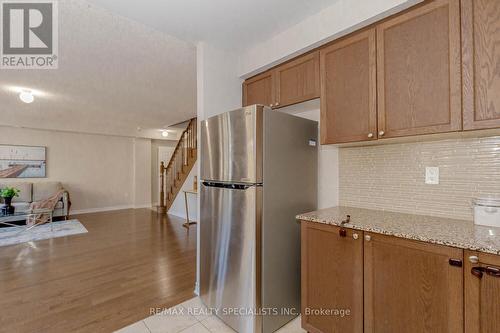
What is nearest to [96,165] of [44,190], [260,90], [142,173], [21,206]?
[142,173]

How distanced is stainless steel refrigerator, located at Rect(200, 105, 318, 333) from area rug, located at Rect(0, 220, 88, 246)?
394 centimetres

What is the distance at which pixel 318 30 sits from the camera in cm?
185

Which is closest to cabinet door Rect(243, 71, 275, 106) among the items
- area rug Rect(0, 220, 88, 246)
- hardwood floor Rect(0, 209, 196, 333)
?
hardwood floor Rect(0, 209, 196, 333)

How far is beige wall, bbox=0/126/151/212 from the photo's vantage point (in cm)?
607

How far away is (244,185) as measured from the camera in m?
1.71

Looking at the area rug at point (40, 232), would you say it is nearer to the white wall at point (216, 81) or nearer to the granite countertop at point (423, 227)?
the white wall at point (216, 81)

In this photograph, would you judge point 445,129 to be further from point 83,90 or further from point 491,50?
point 83,90

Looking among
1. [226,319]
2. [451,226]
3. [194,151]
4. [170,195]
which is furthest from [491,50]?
[170,195]

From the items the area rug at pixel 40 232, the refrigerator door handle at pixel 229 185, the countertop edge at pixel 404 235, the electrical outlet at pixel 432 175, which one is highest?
the electrical outlet at pixel 432 175

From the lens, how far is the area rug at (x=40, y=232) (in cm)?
409

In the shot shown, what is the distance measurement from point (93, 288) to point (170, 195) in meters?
3.99

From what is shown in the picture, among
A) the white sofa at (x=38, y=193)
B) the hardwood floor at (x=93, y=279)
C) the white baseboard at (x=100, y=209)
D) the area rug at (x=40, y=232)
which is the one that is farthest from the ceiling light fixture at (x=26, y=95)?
the white baseboard at (x=100, y=209)

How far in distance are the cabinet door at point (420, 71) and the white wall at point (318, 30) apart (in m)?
0.10

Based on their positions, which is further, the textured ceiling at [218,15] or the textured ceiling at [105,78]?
the textured ceiling at [105,78]
